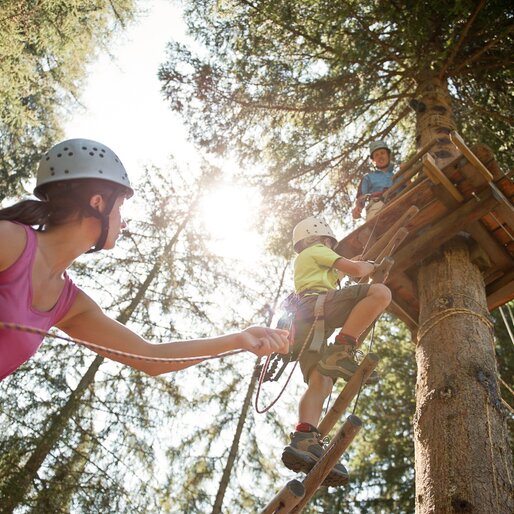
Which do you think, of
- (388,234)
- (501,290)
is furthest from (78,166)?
(501,290)

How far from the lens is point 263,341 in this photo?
2277 mm

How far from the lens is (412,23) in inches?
283

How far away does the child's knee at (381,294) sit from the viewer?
408 cm

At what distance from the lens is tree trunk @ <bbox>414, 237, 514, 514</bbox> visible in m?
3.34

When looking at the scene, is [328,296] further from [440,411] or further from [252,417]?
[252,417]

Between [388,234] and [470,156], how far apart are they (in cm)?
101

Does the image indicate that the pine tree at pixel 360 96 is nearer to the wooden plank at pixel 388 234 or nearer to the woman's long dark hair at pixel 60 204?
the wooden plank at pixel 388 234

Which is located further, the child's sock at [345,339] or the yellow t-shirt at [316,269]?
the yellow t-shirt at [316,269]

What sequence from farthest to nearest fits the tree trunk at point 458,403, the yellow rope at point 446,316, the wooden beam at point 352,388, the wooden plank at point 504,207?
the wooden plank at point 504,207
the yellow rope at point 446,316
the wooden beam at point 352,388
the tree trunk at point 458,403

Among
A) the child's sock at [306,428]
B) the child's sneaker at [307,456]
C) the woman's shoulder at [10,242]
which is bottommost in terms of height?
the woman's shoulder at [10,242]

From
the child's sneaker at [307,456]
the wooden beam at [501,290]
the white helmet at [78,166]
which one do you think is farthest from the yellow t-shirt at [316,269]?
the white helmet at [78,166]

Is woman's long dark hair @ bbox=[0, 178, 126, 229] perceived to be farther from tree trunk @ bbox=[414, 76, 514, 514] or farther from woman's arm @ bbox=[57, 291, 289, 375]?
tree trunk @ bbox=[414, 76, 514, 514]

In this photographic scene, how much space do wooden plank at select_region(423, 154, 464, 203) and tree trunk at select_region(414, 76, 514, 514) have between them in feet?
1.49

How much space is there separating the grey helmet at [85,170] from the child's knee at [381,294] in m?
2.25
